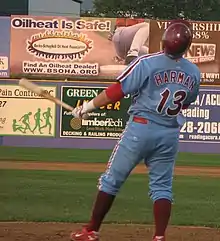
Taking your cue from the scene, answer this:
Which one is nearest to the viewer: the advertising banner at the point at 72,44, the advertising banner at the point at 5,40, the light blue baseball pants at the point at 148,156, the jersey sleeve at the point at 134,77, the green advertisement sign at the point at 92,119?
the jersey sleeve at the point at 134,77

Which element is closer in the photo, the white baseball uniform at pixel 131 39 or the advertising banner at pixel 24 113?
the advertising banner at pixel 24 113

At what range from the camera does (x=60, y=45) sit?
25.8m

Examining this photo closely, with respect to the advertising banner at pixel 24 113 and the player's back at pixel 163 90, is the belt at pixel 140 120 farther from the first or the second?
the advertising banner at pixel 24 113

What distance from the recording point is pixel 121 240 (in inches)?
276

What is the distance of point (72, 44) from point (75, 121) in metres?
3.27

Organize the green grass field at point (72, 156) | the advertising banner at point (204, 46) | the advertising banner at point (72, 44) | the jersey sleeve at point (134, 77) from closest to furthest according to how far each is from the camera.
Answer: the jersey sleeve at point (134, 77)
the green grass field at point (72, 156)
the advertising banner at point (204, 46)
the advertising banner at point (72, 44)

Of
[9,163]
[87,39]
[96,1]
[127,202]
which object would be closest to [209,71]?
[87,39]

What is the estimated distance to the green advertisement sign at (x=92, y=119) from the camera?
23.8 meters

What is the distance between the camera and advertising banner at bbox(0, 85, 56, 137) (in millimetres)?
23922

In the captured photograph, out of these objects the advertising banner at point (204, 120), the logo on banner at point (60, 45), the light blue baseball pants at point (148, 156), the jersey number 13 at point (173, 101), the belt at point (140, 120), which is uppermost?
the jersey number 13 at point (173, 101)

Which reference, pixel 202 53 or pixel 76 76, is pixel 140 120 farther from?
pixel 202 53

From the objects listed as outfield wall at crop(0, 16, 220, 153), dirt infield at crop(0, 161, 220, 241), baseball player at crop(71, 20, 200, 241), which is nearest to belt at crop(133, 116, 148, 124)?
baseball player at crop(71, 20, 200, 241)

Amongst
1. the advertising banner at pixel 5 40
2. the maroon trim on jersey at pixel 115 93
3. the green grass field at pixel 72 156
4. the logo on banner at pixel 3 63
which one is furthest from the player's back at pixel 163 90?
the advertising banner at pixel 5 40

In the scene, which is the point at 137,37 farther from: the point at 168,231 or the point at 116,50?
the point at 168,231
